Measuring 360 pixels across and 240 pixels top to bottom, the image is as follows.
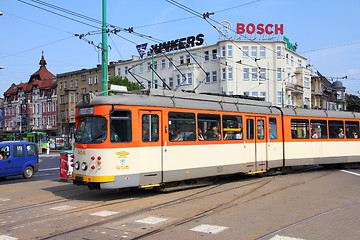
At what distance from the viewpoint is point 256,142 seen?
14.0m

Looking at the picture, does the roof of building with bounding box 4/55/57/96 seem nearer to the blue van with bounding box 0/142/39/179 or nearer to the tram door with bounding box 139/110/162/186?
the blue van with bounding box 0/142/39/179

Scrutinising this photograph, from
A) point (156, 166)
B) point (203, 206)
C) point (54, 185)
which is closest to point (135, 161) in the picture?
point (156, 166)

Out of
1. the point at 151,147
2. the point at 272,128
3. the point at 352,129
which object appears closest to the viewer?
the point at 151,147

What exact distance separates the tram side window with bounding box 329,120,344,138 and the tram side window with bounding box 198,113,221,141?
24.3 feet

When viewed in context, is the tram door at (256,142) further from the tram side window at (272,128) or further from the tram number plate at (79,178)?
the tram number plate at (79,178)

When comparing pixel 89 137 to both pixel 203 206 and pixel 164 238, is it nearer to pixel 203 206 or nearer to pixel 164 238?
pixel 203 206

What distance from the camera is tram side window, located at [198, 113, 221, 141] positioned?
464 inches

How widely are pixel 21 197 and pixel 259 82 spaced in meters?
38.1

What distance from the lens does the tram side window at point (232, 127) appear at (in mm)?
12727

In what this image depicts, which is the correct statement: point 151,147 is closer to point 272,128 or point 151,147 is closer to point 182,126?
point 182,126

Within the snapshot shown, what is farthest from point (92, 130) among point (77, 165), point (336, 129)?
point (336, 129)

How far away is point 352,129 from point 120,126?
13.1 meters

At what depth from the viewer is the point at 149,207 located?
8.88 m

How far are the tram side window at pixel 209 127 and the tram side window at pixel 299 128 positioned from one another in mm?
4801
